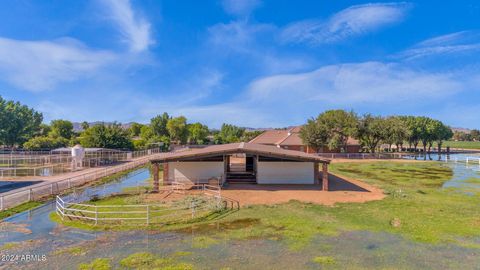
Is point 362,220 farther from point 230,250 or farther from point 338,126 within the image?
point 338,126

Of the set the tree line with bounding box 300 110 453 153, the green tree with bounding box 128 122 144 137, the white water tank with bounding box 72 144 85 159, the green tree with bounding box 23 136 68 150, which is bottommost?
the white water tank with bounding box 72 144 85 159

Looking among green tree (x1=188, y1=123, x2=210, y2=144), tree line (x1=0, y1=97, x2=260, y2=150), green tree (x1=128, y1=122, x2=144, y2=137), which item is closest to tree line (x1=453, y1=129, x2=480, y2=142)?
tree line (x1=0, y1=97, x2=260, y2=150)

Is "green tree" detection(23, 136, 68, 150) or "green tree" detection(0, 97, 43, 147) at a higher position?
"green tree" detection(0, 97, 43, 147)

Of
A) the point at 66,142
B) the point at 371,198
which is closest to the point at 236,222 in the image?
the point at 371,198

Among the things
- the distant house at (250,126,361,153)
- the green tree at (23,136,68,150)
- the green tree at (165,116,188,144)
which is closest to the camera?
the distant house at (250,126,361,153)

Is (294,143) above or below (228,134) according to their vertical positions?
below

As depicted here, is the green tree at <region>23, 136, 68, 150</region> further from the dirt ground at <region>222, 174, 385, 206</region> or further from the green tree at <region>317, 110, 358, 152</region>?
the green tree at <region>317, 110, 358, 152</region>

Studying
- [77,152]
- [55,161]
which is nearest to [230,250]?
[77,152]
